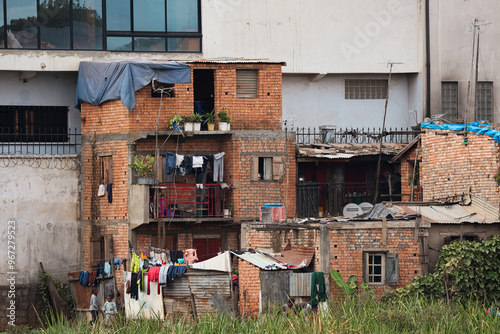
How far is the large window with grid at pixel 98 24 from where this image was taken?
119ft

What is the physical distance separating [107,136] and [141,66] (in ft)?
8.25

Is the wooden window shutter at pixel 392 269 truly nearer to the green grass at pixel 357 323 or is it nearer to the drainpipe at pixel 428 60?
the green grass at pixel 357 323

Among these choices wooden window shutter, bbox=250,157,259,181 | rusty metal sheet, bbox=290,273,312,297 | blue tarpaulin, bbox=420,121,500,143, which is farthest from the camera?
Result: wooden window shutter, bbox=250,157,259,181

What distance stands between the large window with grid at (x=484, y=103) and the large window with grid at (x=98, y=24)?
1032cm

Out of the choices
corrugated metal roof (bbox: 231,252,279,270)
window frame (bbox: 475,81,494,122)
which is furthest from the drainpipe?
corrugated metal roof (bbox: 231,252,279,270)

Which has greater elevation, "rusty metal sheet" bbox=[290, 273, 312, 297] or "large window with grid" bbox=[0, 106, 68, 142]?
"large window with grid" bbox=[0, 106, 68, 142]

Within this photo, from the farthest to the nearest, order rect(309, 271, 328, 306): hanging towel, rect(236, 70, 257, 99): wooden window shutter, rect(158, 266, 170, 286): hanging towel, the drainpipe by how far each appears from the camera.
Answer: the drainpipe → rect(236, 70, 257, 99): wooden window shutter → rect(158, 266, 170, 286): hanging towel → rect(309, 271, 328, 306): hanging towel

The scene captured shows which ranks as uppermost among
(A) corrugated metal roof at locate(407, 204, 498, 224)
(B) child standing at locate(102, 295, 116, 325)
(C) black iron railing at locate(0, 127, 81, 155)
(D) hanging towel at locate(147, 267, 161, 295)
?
(C) black iron railing at locate(0, 127, 81, 155)

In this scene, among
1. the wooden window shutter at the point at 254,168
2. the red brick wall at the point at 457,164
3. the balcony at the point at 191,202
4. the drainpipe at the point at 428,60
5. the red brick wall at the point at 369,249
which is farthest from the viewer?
the drainpipe at the point at 428,60

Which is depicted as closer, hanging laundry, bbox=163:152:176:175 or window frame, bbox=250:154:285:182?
hanging laundry, bbox=163:152:176:175

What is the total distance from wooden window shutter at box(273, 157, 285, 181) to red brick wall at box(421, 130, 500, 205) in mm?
4416

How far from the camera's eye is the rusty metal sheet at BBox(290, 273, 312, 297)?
29.7 meters

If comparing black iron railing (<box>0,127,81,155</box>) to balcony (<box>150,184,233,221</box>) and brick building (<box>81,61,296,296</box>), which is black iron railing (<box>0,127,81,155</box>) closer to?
brick building (<box>81,61,296,296</box>)

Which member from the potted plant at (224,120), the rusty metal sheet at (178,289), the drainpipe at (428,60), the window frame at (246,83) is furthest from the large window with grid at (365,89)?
the rusty metal sheet at (178,289)
